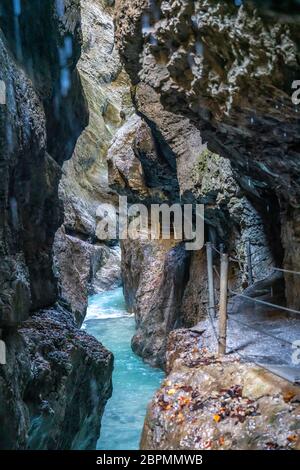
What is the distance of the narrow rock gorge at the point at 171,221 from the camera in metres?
4.38

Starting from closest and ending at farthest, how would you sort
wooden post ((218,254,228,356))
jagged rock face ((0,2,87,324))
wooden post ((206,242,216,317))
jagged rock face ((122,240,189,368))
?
wooden post ((218,254,228,356))
wooden post ((206,242,216,317))
jagged rock face ((0,2,87,324))
jagged rock face ((122,240,189,368))

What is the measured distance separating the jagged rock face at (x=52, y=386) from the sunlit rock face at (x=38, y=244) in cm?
2

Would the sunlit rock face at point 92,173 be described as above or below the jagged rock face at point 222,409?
above

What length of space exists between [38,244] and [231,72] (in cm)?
786

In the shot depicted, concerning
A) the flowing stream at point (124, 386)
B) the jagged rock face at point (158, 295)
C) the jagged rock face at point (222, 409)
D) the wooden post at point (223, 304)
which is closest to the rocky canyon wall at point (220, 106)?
the jagged rock face at point (158, 295)

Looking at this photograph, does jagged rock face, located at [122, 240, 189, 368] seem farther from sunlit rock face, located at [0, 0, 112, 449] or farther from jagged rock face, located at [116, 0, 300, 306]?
jagged rock face, located at [116, 0, 300, 306]

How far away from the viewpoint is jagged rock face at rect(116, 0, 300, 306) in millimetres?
4422

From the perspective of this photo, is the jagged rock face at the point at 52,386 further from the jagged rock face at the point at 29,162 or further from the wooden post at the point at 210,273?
the wooden post at the point at 210,273

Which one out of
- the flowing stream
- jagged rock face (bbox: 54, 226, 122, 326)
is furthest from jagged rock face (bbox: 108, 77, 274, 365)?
jagged rock face (bbox: 54, 226, 122, 326)

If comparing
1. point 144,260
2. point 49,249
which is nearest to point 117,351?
point 144,260

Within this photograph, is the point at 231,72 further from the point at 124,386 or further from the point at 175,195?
the point at 124,386

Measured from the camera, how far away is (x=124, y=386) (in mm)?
14844

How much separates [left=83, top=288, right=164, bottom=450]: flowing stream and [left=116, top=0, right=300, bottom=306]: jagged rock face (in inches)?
283
